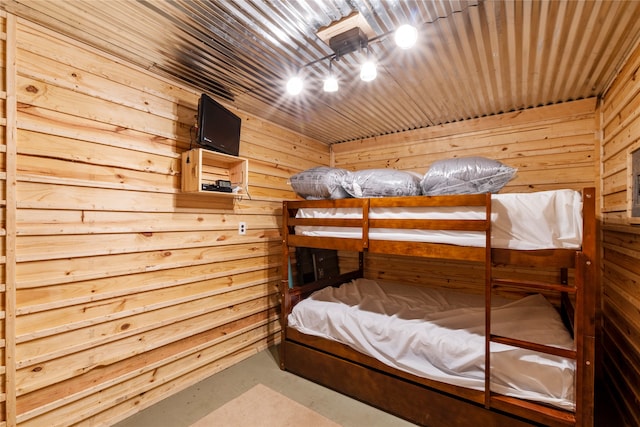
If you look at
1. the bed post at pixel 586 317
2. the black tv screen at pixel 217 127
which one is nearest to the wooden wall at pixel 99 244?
the black tv screen at pixel 217 127

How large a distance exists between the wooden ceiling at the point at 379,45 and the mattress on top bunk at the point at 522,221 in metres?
0.97

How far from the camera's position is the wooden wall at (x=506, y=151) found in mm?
2662

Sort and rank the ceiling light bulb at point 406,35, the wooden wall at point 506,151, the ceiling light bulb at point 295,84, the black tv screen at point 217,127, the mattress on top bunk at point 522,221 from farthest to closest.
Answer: the wooden wall at point 506,151 < the black tv screen at point 217,127 < the ceiling light bulb at point 295,84 < the mattress on top bunk at point 522,221 < the ceiling light bulb at point 406,35

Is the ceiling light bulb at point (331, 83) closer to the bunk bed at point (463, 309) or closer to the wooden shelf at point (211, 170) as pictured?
the bunk bed at point (463, 309)

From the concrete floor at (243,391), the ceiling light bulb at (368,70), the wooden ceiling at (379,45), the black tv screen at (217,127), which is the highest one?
the wooden ceiling at (379,45)

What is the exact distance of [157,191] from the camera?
2.23m

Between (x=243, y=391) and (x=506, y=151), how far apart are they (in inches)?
134

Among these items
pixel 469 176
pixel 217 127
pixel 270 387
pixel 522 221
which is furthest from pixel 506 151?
pixel 270 387

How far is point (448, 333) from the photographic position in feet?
6.42

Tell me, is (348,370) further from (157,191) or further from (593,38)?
(593,38)

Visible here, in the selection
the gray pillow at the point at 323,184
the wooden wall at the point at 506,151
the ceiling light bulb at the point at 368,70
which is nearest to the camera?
the ceiling light bulb at the point at 368,70

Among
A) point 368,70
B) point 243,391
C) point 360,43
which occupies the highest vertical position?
point 360,43

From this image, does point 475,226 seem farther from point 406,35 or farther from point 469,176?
point 406,35

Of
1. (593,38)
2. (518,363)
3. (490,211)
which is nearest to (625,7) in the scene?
(593,38)
